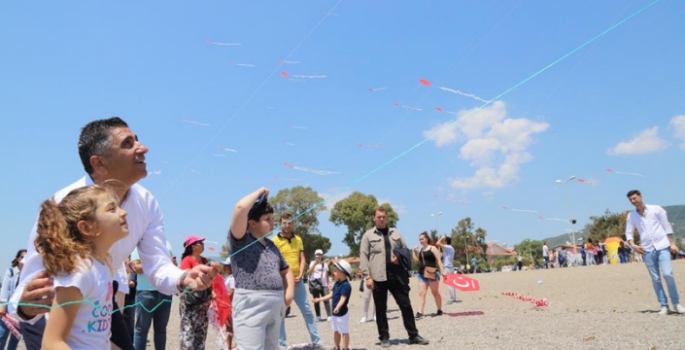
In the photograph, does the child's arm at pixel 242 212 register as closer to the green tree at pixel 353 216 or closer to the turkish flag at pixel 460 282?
the turkish flag at pixel 460 282

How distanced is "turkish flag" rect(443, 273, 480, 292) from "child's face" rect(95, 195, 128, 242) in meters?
10.2

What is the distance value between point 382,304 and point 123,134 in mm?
5306

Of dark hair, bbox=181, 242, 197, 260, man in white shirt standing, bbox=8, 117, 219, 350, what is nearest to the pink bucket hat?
dark hair, bbox=181, 242, 197, 260

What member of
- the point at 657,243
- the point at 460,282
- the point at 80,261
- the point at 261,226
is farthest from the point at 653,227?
the point at 80,261

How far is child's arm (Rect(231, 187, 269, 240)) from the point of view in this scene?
4.03 m

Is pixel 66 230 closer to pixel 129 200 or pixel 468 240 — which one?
pixel 129 200

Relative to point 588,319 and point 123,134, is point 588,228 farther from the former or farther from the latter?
point 123,134

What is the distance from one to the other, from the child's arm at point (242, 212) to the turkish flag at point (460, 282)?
8.34 metres

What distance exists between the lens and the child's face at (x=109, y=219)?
7.23 ft

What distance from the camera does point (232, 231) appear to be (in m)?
4.22

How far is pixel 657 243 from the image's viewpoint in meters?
8.42

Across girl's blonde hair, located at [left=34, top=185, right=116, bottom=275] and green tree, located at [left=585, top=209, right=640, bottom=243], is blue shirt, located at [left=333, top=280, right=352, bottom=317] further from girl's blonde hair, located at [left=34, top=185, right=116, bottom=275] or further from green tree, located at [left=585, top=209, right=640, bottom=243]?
green tree, located at [left=585, top=209, right=640, bottom=243]

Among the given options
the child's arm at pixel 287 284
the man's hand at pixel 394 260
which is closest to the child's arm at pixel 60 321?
the child's arm at pixel 287 284

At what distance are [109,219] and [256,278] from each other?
7.35ft
